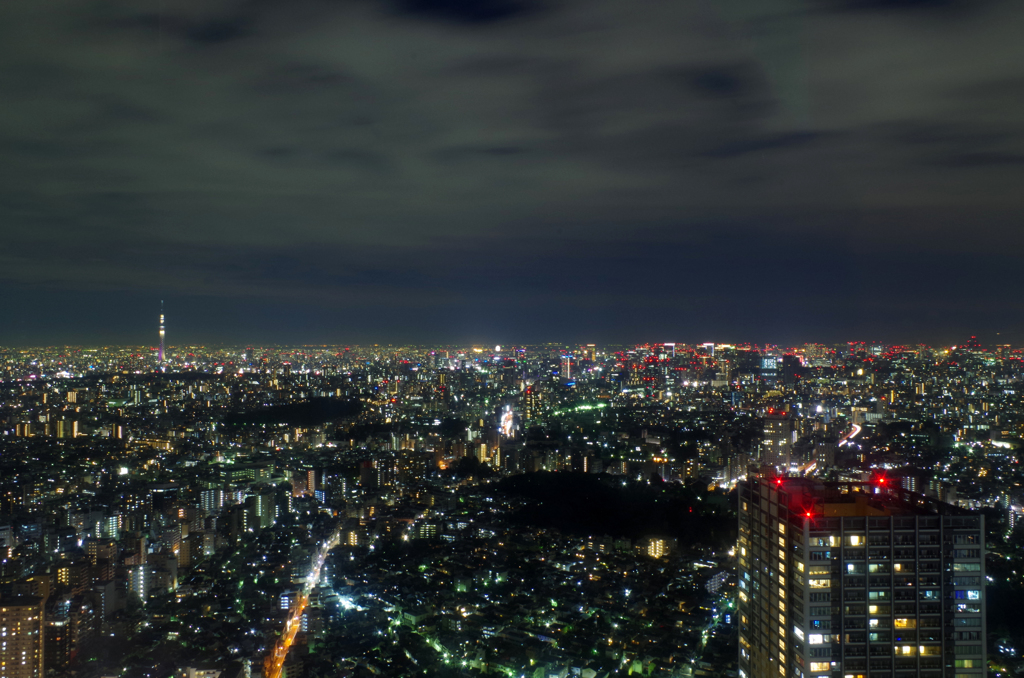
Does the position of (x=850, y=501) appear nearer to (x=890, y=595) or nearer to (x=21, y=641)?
(x=890, y=595)

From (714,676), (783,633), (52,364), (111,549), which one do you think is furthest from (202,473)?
(783,633)

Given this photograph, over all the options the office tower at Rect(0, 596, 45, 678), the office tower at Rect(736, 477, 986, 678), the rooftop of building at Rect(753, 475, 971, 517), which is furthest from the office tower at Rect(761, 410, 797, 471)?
the office tower at Rect(0, 596, 45, 678)

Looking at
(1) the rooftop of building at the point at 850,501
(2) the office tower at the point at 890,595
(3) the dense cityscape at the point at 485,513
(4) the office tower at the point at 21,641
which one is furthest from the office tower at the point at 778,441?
(4) the office tower at the point at 21,641

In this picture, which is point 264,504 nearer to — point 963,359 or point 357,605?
point 357,605

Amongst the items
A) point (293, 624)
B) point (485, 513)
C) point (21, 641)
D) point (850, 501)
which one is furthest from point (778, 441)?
point (21, 641)

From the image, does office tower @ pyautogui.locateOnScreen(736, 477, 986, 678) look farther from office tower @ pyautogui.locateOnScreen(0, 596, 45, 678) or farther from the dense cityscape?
office tower @ pyautogui.locateOnScreen(0, 596, 45, 678)

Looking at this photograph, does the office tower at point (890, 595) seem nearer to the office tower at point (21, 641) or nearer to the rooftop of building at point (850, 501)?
the rooftop of building at point (850, 501)
